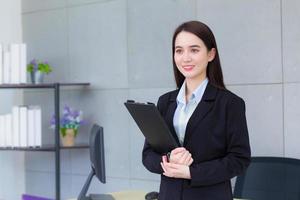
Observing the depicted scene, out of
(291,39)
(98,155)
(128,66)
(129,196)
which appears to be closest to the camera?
(98,155)

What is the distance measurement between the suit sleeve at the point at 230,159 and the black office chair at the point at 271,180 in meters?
1.44

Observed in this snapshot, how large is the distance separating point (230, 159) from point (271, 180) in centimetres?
154

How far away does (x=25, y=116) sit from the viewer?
13.5 feet

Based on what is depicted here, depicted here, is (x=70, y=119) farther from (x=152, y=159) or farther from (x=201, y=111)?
(x=201, y=111)

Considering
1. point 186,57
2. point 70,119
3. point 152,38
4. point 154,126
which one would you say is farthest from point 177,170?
point 70,119

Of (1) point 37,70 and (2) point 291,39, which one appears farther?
(1) point 37,70

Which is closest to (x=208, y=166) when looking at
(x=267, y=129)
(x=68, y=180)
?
(x=267, y=129)

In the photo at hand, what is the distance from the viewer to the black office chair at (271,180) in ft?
Result: 9.37

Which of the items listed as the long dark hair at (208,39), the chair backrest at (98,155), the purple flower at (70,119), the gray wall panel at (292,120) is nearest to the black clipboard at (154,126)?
the long dark hair at (208,39)

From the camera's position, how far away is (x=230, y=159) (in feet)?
4.99

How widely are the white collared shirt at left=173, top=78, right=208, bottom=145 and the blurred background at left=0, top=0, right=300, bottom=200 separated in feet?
5.69

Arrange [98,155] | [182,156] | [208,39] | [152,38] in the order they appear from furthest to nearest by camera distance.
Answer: [152,38] < [98,155] < [208,39] < [182,156]

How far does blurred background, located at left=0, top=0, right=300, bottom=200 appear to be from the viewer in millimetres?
3244

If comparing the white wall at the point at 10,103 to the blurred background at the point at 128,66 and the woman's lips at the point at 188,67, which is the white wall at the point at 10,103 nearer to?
the blurred background at the point at 128,66
